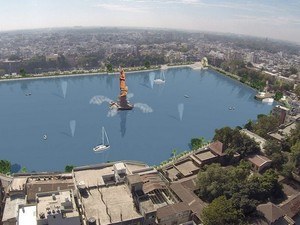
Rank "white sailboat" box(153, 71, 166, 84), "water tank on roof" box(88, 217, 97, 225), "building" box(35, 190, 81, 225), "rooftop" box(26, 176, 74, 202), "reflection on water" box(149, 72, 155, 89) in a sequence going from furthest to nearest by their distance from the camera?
1. "white sailboat" box(153, 71, 166, 84)
2. "reflection on water" box(149, 72, 155, 89)
3. "rooftop" box(26, 176, 74, 202)
4. "water tank on roof" box(88, 217, 97, 225)
5. "building" box(35, 190, 81, 225)

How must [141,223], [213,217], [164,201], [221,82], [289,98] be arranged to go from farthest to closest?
[221,82] → [289,98] → [164,201] → [213,217] → [141,223]

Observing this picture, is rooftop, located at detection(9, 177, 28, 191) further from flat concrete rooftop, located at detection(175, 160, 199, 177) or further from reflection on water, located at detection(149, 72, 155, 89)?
reflection on water, located at detection(149, 72, 155, 89)

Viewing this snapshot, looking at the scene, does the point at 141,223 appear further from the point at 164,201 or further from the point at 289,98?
the point at 289,98

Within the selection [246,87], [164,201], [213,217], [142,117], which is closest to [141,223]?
[164,201]

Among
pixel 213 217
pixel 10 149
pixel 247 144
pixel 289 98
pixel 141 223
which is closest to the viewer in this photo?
pixel 141 223

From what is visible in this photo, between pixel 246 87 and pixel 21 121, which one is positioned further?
pixel 246 87

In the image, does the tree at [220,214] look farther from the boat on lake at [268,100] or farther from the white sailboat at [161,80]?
the white sailboat at [161,80]

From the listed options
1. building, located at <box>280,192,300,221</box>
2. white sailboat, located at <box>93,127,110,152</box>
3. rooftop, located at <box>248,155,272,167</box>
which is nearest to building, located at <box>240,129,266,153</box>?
rooftop, located at <box>248,155,272,167</box>
